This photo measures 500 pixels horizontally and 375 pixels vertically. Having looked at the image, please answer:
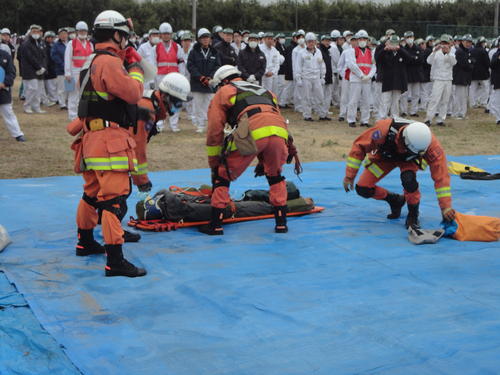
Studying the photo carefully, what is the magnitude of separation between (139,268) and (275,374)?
1954 mm

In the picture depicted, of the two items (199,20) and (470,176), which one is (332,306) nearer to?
(470,176)

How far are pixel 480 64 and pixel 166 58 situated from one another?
9.57m

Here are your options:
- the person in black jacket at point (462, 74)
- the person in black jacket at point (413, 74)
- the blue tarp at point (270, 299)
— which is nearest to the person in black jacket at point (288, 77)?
the person in black jacket at point (413, 74)

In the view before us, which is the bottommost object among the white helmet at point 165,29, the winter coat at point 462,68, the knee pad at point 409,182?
the knee pad at point 409,182

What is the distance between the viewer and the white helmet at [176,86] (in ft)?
19.6

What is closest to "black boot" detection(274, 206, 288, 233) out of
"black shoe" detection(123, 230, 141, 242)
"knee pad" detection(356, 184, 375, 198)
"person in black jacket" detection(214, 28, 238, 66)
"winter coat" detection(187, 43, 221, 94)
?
"knee pad" detection(356, 184, 375, 198)

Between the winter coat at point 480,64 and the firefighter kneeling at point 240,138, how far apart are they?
45.1 ft

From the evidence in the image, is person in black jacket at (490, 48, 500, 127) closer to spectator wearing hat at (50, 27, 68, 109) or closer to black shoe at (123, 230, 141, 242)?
spectator wearing hat at (50, 27, 68, 109)

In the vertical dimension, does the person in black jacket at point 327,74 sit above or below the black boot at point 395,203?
above

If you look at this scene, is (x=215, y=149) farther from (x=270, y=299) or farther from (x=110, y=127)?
(x=270, y=299)

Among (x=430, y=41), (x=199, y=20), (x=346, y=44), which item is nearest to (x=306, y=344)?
(x=346, y=44)

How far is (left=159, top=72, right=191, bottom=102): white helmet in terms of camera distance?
5.98m

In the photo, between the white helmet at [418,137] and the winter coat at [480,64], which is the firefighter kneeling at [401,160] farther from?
the winter coat at [480,64]

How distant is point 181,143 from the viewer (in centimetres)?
1273
